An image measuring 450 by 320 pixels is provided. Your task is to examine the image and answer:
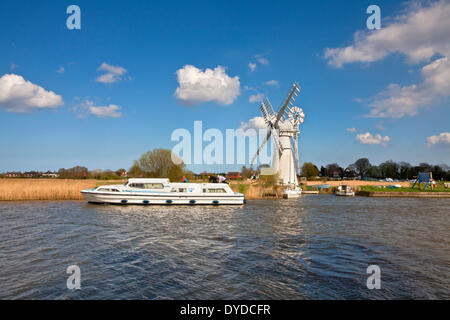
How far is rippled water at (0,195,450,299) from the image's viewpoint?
28.5 ft

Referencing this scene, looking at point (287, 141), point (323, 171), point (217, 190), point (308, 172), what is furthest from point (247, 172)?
point (323, 171)

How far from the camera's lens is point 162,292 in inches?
332

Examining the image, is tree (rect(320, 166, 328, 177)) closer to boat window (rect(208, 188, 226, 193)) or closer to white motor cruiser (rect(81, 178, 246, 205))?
white motor cruiser (rect(81, 178, 246, 205))

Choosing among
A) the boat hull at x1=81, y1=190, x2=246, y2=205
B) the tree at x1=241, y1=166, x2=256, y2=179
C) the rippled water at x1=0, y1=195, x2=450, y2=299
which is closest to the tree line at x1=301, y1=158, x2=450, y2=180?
the tree at x1=241, y1=166, x2=256, y2=179

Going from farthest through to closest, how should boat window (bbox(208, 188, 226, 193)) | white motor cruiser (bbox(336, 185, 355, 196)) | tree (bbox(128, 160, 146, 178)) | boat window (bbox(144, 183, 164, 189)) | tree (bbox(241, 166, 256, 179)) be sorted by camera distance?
tree (bbox(241, 166, 256, 179))
tree (bbox(128, 160, 146, 178))
white motor cruiser (bbox(336, 185, 355, 196))
boat window (bbox(208, 188, 226, 193))
boat window (bbox(144, 183, 164, 189))

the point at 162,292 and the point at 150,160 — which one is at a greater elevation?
the point at 150,160

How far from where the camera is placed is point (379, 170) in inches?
6196

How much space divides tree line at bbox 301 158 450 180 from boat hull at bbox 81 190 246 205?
10170 centimetres

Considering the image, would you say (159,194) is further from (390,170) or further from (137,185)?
(390,170)
